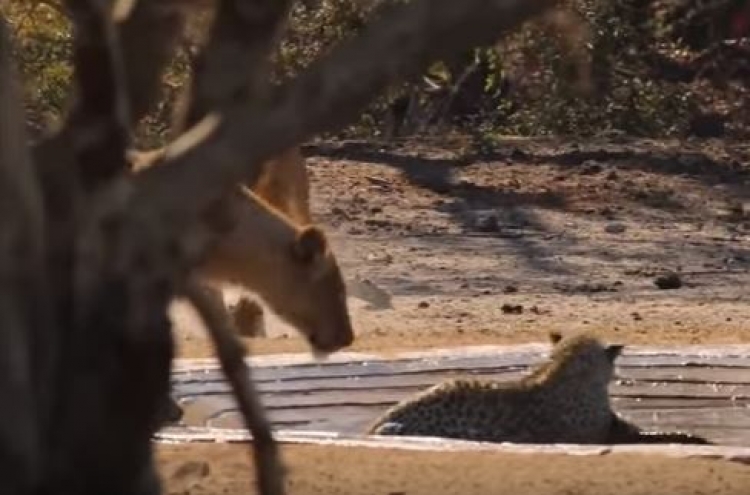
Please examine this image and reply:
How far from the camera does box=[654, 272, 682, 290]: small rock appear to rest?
465 inches

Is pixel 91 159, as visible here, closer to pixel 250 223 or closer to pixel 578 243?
pixel 250 223

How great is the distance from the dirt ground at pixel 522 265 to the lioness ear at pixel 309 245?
16.1 inches

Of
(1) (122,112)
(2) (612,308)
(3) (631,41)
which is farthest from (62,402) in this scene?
(3) (631,41)

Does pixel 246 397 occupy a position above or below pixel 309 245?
above

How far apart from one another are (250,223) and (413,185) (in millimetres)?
5017

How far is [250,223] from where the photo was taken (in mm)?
9242

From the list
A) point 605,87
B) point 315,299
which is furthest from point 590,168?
point 315,299

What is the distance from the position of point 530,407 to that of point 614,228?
5.52 m

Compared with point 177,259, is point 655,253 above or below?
below

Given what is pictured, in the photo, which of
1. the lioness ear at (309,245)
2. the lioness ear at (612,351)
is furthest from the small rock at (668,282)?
the lioness ear at (612,351)

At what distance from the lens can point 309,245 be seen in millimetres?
9258

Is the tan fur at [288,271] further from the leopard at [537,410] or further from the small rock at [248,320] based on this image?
the leopard at [537,410]

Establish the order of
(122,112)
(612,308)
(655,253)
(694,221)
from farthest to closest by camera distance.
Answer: (694,221) < (655,253) < (612,308) < (122,112)

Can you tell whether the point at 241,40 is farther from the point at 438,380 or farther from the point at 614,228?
the point at 614,228
